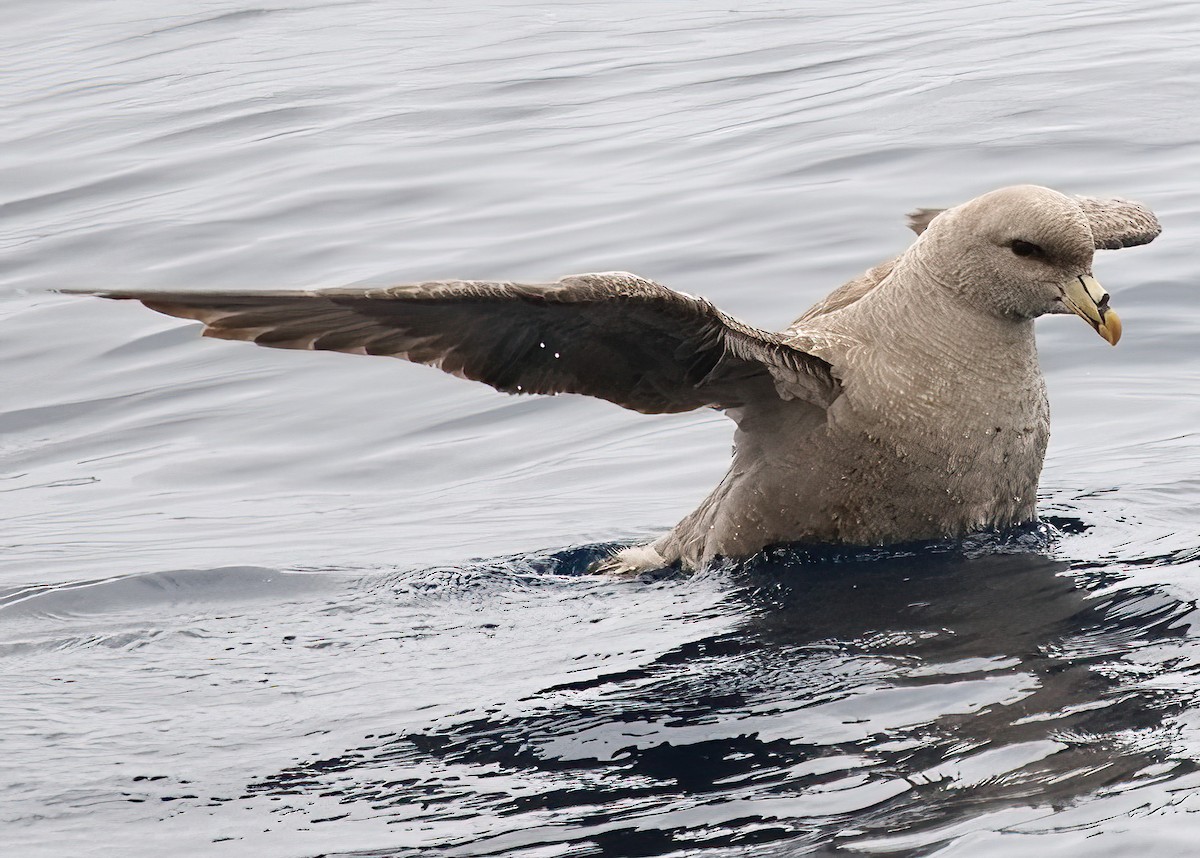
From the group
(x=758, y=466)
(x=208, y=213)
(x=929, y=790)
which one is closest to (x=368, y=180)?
(x=208, y=213)

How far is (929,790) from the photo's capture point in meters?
4.98

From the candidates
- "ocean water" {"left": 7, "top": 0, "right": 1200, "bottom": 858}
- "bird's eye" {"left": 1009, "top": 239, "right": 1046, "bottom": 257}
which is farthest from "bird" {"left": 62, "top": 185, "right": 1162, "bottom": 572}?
"ocean water" {"left": 7, "top": 0, "right": 1200, "bottom": 858}

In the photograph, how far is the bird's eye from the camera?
6.86 metres

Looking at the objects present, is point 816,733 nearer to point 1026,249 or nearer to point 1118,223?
point 1026,249

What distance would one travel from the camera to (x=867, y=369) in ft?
23.1

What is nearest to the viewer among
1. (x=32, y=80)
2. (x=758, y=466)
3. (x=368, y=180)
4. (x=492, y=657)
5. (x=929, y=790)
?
(x=929, y=790)

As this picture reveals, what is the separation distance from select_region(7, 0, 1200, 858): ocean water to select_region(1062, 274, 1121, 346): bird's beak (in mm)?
974

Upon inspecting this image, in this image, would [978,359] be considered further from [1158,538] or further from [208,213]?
[208,213]

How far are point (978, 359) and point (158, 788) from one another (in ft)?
11.5

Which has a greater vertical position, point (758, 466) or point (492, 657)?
point (758, 466)

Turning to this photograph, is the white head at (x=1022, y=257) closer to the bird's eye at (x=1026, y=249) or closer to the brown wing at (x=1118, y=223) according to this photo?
the bird's eye at (x=1026, y=249)

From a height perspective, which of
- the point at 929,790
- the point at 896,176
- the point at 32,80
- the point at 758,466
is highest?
the point at 32,80

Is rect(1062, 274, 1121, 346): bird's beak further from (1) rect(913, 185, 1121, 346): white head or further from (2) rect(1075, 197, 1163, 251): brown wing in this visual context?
(2) rect(1075, 197, 1163, 251): brown wing

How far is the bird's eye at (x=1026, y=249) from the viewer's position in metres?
6.86
